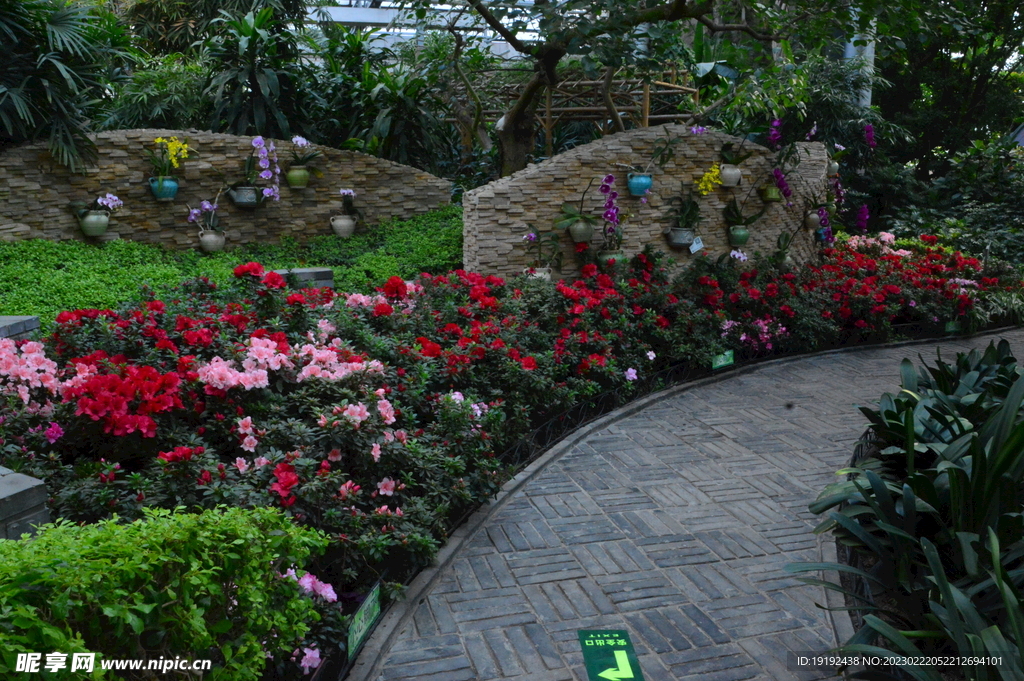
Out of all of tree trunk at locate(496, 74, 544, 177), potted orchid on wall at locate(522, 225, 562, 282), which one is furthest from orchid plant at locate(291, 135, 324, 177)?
potted orchid on wall at locate(522, 225, 562, 282)

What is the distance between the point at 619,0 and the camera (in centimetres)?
693

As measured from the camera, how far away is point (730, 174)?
28.1 feet

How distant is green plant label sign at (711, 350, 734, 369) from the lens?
23.1 feet

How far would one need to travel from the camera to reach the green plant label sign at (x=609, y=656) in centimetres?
291

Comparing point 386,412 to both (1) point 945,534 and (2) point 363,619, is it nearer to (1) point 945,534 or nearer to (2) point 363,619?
(2) point 363,619

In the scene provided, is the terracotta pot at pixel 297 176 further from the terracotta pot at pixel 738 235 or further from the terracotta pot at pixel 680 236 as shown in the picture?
the terracotta pot at pixel 738 235

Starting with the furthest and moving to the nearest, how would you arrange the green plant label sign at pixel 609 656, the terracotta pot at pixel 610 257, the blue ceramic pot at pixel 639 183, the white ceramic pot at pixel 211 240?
the white ceramic pot at pixel 211 240 → the blue ceramic pot at pixel 639 183 → the terracotta pot at pixel 610 257 → the green plant label sign at pixel 609 656

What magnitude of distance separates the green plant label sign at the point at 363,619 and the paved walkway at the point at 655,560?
14 centimetres

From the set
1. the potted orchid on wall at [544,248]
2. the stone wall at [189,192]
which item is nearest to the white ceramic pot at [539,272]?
the potted orchid on wall at [544,248]

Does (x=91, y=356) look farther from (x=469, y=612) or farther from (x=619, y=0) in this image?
(x=619, y=0)

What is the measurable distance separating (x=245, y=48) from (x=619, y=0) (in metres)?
5.22

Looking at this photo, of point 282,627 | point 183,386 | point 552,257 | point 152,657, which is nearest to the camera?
point 152,657

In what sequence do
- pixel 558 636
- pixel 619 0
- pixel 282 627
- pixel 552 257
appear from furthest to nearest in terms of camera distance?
pixel 552 257 → pixel 619 0 → pixel 558 636 → pixel 282 627

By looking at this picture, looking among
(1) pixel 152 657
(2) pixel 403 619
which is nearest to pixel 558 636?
(2) pixel 403 619
